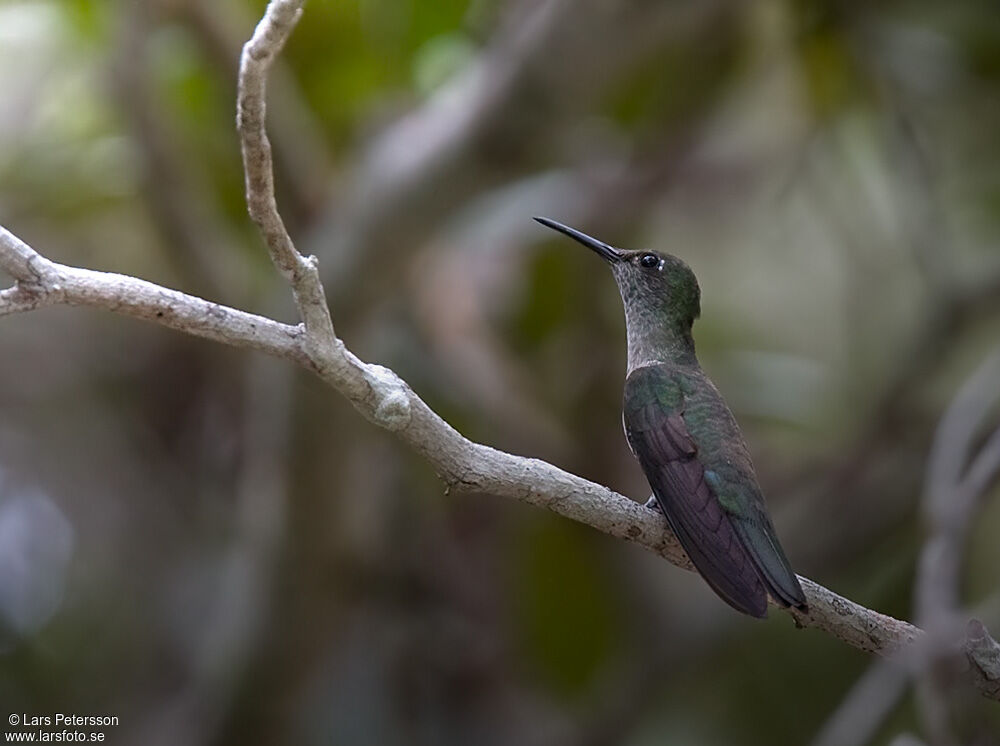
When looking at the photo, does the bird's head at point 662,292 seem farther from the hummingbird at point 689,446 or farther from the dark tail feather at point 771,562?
the dark tail feather at point 771,562

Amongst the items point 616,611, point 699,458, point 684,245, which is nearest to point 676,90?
point 684,245

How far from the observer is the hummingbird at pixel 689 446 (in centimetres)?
188

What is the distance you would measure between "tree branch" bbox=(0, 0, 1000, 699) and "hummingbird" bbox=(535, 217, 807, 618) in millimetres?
97

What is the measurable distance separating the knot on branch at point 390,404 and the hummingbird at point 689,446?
0.51 m

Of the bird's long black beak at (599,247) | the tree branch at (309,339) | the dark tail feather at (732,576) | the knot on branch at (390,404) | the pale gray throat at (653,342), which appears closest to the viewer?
the tree branch at (309,339)

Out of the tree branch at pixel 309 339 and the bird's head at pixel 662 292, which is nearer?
the tree branch at pixel 309 339

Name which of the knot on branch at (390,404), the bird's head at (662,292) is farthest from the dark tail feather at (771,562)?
the bird's head at (662,292)

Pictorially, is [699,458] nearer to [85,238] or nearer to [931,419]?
[931,419]

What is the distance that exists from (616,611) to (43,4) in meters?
2.96

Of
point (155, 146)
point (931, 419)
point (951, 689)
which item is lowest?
point (951, 689)

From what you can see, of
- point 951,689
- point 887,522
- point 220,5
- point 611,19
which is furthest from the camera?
point 887,522

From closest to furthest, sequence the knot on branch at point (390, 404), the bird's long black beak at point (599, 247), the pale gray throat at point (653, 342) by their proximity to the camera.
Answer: the knot on branch at point (390, 404)
the bird's long black beak at point (599, 247)
the pale gray throat at point (653, 342)

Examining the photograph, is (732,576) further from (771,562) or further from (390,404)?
(390,404)

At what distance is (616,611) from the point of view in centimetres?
466
